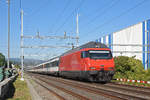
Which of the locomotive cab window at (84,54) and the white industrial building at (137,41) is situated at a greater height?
the white industrial building at (137,41)

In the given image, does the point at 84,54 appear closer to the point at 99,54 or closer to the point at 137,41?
the point at 99,54

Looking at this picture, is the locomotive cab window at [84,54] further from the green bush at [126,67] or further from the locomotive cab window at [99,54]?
the green bush at [126,67]

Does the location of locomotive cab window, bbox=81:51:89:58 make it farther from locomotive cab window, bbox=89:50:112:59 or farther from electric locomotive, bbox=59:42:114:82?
locomotive cab window, bbox=89:50:112:59

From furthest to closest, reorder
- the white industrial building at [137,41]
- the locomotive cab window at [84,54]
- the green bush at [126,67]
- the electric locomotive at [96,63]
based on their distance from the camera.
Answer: the white industrial building at [137,41]
the green bush at [126,67]
the locomotive cab window at [84,54]
the electric locomotive at [96,63]

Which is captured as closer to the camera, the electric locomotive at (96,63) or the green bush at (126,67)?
the electric locomotive at (96,63)

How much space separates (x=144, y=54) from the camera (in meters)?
40.6

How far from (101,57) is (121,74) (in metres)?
8.87

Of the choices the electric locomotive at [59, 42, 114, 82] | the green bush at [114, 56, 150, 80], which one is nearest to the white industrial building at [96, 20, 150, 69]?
the green bush at [114, 56, 150, 80]

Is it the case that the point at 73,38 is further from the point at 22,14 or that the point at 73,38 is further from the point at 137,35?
the point at 137,35

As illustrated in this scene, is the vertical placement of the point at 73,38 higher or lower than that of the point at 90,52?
higher

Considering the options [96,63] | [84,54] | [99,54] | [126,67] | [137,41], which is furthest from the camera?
[137,41]

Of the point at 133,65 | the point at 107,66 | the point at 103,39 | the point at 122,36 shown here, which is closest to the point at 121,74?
the point at 133,65

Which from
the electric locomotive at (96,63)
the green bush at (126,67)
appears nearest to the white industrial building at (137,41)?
the green bush at (126,67)

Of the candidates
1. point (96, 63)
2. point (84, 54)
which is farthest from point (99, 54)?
point (84, 54)
